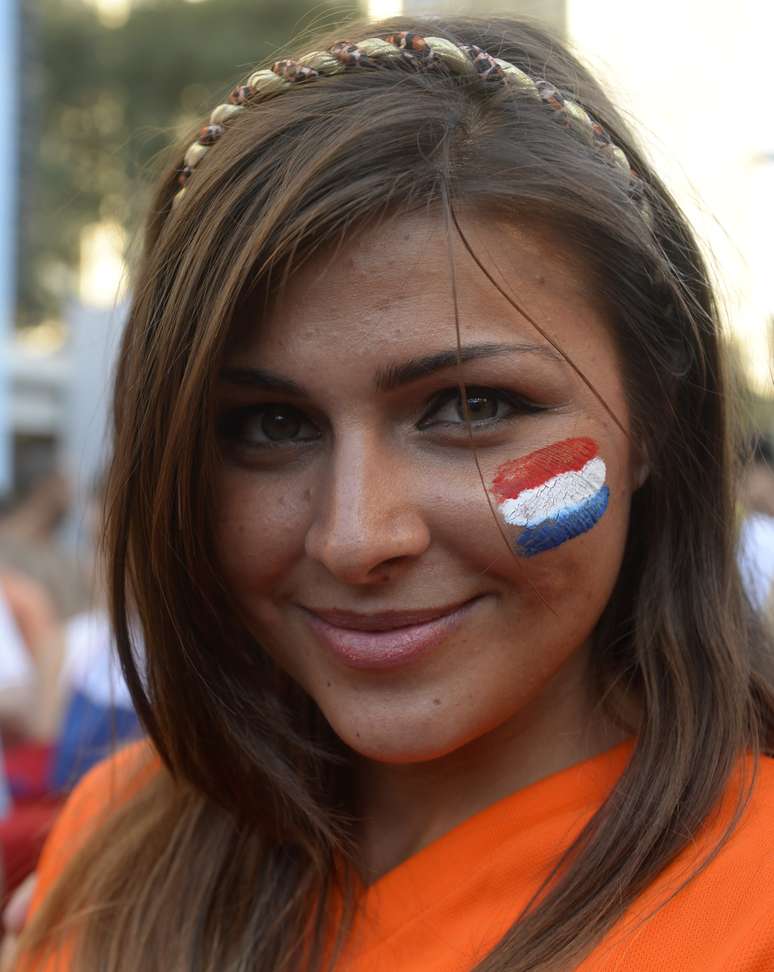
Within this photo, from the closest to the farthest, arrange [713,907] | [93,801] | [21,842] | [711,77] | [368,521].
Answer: [713,907] < [368,521] < [93,801] < [21,842] < [711,77]

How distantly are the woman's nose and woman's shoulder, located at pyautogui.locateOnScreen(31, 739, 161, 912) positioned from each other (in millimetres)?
714

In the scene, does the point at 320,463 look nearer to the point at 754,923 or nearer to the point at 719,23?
the point at 754,923

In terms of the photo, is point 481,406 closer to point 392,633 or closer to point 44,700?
point 392,633

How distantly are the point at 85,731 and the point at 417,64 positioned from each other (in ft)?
6.93

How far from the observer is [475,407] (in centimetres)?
134

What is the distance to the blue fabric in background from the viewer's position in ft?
9.75

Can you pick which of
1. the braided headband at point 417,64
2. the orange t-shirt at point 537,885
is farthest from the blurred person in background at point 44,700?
the braided headband at point 417,64

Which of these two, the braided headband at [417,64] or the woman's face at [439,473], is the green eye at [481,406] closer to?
the woman's face at [439,473]

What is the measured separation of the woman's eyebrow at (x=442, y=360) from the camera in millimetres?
1297

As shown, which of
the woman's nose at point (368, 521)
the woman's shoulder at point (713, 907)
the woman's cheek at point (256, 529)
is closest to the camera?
the woman's shoulder at point (713, 907)

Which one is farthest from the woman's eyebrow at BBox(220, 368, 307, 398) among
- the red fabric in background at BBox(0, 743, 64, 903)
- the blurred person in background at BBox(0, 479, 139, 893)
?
the blurred person in background at BBox(0, 479, 139, 893)

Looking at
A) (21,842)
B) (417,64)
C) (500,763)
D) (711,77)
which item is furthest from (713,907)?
(711,77)

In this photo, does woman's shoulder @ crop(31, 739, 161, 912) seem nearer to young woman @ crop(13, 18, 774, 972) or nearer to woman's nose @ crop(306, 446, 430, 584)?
young woman @ crop(13, 18, 774, 972)

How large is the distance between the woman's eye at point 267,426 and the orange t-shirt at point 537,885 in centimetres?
54
